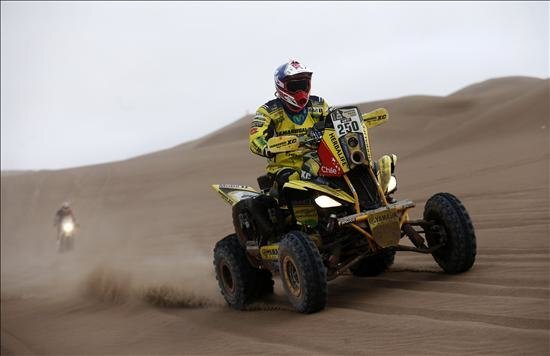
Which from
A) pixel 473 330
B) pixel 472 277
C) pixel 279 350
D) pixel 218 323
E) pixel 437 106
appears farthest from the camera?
pixel 437 106

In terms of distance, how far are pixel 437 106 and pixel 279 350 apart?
1582 inches

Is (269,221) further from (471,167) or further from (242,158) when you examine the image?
(242,158)

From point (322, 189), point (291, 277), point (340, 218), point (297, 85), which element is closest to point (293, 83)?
point (297, 85)

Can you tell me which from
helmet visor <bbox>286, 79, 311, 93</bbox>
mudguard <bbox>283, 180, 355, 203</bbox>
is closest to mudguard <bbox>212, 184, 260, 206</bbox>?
mudguard <bbox>283, 180, 355, 203</bbox>

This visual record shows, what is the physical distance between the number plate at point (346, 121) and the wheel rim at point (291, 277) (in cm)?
123

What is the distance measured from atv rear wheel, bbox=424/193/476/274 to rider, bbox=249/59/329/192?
4.00ft

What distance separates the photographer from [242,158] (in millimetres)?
35438

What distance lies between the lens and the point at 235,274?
7.39 m

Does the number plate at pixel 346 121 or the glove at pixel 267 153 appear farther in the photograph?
the glove at pixel 267 153

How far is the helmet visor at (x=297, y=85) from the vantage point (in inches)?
278

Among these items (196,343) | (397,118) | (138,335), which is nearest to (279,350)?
(196,343)

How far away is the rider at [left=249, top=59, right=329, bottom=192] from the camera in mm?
6859

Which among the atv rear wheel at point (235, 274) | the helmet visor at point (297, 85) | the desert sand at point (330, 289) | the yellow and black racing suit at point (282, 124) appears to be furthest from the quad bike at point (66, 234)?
the helmet visor at point (297, 85)

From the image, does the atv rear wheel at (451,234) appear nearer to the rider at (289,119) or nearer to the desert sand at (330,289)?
the desert sand at (330,289)
